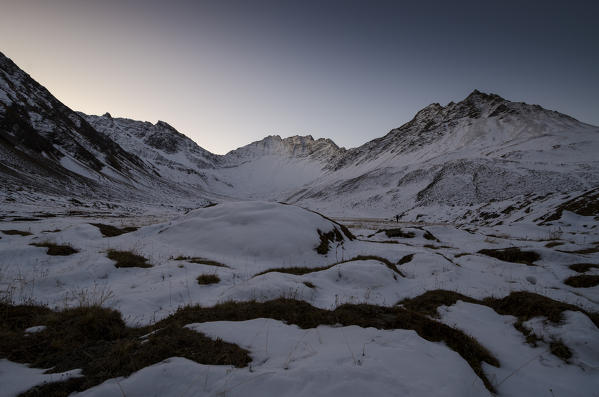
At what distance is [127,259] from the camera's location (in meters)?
9.38

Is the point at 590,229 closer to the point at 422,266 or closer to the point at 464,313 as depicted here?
the point at 422,266

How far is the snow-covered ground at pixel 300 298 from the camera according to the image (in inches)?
119

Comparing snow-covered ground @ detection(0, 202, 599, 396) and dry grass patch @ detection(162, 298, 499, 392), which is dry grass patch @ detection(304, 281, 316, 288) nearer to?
snow-covered ground @ detection(0, 202, 599, 396)

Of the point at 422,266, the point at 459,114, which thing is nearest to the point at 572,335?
the point at 422,266

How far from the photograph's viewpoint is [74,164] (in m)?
73.3

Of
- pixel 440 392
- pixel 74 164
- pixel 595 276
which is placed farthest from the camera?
pixel 74 164

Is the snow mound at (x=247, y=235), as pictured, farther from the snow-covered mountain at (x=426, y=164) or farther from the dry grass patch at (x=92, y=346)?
the snow-covered mountain at (x=426, y=164)

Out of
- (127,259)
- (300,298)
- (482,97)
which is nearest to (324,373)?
(300,298)

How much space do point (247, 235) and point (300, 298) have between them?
7.85m

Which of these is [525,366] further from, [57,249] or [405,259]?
[57,249]

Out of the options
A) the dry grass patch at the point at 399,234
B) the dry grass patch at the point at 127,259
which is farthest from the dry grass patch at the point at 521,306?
the dry grass patch at the point at 399,234

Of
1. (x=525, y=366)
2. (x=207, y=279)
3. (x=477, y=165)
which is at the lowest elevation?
(x=207, y=279)

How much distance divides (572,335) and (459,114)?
15276cm

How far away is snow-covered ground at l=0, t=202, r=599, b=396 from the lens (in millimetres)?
3033
